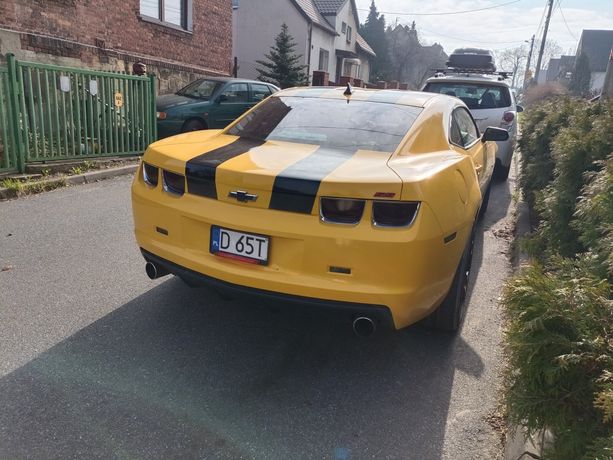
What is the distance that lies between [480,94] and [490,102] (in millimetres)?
254

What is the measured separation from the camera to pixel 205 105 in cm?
1083

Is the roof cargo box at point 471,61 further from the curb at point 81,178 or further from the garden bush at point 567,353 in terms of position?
the garden bush at point 567,353

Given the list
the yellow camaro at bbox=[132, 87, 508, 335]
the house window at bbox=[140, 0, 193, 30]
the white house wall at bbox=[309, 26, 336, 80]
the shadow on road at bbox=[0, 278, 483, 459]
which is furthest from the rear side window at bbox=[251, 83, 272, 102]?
the white house wall at bbox=[309, 26, 336, 80]

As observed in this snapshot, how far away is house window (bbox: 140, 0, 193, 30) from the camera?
45.4 feet

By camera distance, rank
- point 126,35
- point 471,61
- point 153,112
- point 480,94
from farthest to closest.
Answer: point 471,61 → point 126,35 → point 153,112 → point 480,94

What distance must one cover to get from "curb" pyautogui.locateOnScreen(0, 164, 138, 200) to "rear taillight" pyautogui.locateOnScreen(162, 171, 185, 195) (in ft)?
14.6

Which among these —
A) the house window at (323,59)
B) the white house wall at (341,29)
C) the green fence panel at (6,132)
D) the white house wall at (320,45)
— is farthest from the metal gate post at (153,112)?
the white house wall at (341,29)

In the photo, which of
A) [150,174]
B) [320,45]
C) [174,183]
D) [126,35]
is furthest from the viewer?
[320,45]

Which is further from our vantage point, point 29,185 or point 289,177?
point 29,185

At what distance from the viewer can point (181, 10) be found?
15359 mm

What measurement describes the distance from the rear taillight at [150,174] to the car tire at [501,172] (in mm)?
7358

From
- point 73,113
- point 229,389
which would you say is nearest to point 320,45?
point 73,113

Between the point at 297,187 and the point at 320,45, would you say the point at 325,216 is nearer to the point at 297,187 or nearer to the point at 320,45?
the point at 297,187

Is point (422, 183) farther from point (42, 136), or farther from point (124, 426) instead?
point (42, 136)
